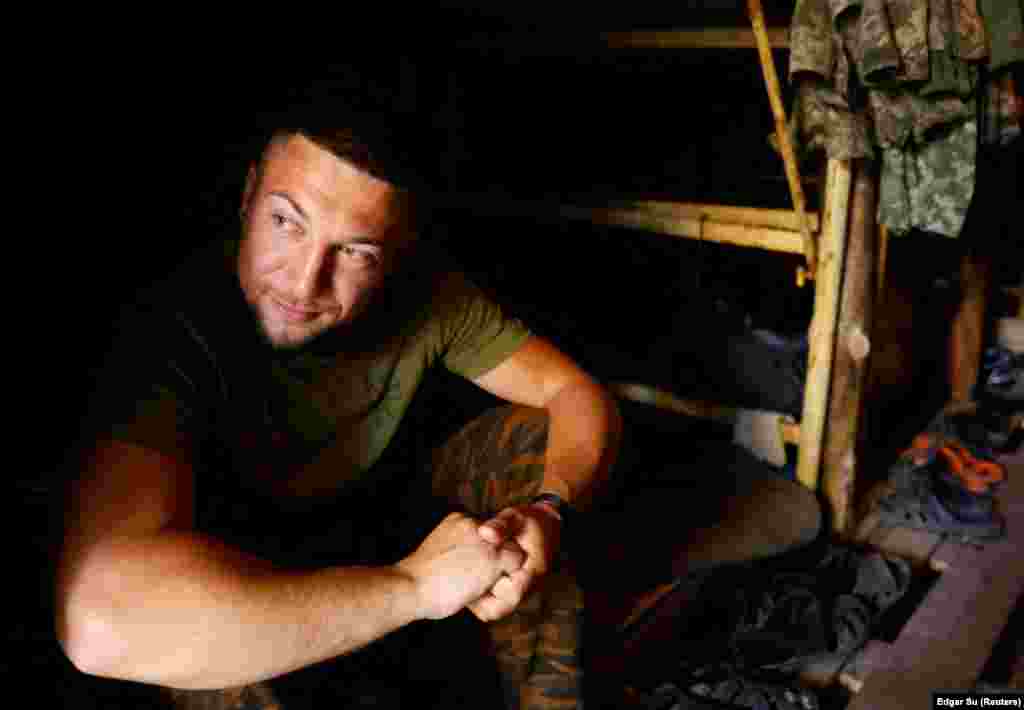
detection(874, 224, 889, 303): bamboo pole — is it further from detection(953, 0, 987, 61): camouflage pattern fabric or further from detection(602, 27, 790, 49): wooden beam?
detection(602, 27, 790, 49): wooden beam

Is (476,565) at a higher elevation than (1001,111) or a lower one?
lower

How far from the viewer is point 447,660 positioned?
2408mm

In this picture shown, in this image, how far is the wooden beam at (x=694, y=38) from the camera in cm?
287

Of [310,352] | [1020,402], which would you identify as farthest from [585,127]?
[310,352]

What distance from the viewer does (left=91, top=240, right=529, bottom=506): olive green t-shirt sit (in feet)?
5.77

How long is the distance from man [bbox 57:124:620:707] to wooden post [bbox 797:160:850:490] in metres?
1.00

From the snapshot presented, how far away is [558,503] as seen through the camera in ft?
6.83

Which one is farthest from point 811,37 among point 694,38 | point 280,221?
point 280,221

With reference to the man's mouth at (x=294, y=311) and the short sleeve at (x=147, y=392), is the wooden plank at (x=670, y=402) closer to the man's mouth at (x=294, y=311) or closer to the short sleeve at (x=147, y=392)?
the man's mouth at (x=294, y=311)

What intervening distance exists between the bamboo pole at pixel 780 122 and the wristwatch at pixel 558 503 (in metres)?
1.28

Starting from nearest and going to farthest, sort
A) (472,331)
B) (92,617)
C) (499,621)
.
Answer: (92,617) < (499,621) < (472,331)

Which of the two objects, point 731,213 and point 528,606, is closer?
point 528,606

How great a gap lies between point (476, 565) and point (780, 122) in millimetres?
1639

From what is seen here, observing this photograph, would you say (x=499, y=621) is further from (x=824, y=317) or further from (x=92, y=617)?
(x=824, y=317)
